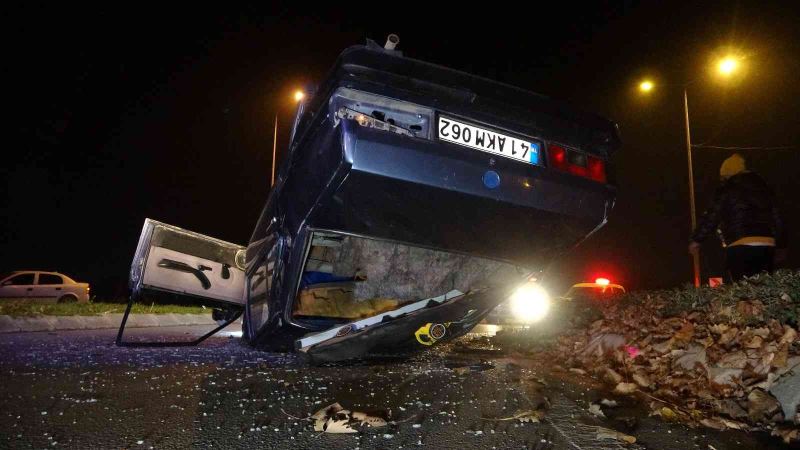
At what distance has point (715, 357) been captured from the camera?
268cm

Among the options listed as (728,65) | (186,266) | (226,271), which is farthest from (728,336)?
(728,65)

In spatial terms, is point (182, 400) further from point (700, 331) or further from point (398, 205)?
point (700, 331)

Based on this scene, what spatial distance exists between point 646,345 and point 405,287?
5.83ft

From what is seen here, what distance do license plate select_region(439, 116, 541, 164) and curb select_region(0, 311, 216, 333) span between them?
5.93m

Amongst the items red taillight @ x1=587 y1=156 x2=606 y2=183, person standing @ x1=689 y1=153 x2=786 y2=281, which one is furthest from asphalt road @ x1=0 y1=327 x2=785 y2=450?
person standing @ x1=689 y1=153 x2=786 y2=281

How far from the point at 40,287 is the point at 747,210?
61.2ft

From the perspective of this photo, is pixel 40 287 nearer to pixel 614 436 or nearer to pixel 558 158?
pixel 558 158

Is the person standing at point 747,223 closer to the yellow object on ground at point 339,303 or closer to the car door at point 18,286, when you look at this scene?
the yellow object on ground at point 339,303

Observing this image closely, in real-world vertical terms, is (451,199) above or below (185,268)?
above

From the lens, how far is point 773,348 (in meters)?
2.44

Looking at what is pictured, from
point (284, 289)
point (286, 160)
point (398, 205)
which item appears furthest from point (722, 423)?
point (286, 160)

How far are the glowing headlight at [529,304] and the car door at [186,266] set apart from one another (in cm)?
411

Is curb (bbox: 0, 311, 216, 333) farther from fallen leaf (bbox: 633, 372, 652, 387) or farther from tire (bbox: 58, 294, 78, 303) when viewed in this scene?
tire (bbox: 58, 294, 78, 303)

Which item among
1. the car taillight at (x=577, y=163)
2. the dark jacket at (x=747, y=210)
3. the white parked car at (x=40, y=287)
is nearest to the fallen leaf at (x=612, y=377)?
the car taillight at (x=577, y=163)
